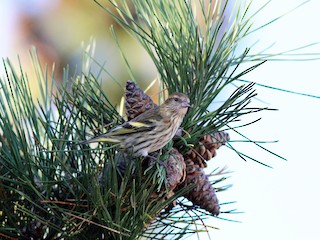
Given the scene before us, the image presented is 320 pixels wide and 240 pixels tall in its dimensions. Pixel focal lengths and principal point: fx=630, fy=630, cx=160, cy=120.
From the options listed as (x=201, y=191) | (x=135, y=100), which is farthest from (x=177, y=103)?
(x=201, y=191)

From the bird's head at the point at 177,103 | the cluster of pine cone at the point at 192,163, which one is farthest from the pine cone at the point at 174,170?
the bird's head at the point at 177,103

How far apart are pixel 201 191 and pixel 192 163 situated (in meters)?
0.07

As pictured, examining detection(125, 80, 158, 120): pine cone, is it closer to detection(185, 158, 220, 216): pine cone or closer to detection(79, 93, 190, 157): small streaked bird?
detection(79, 93, 190, 157): small streaked bird

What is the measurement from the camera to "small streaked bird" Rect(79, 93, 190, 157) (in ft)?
4.67

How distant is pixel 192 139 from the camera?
1422 millimetres

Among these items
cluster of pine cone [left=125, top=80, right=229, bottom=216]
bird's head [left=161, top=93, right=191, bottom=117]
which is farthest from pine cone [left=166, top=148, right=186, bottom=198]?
bird's head [left=161, top=93, right=191, bottom=117]

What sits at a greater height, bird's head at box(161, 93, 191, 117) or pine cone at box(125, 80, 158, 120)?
bird's head at box(161, 93, 191, 117)

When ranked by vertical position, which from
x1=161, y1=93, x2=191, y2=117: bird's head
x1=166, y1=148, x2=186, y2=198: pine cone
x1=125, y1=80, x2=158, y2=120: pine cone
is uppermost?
x1=161, y1=93, x2=191, y2=117: bird's head

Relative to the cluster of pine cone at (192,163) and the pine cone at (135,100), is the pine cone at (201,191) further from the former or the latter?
the pine cone at (135,100)

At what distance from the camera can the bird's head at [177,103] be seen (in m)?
1.45

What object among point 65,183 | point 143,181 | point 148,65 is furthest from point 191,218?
point 148,65

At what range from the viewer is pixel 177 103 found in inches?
57.7

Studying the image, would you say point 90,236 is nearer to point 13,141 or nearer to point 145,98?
point 13,141

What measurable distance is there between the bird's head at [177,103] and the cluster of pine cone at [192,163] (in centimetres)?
5
